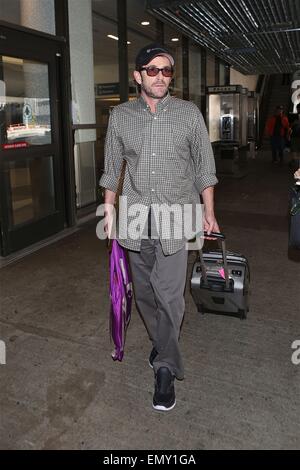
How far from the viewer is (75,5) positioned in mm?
6520

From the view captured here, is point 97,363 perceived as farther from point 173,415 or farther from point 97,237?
point 97,237

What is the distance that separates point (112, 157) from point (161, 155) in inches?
14.5

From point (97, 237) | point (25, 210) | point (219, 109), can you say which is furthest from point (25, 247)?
point (219, 109)

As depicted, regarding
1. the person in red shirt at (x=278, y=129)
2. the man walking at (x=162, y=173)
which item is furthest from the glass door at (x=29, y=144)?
the person in red shirt at (x=278, y=129)

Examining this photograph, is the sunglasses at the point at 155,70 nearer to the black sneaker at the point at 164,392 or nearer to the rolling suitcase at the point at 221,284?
the rolling suitcase at the point at 221,284

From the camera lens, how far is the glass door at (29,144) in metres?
5.10

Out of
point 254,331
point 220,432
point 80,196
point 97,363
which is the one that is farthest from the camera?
point 80,196

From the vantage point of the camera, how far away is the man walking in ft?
7.99

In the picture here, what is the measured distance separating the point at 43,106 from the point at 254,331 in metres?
3.98

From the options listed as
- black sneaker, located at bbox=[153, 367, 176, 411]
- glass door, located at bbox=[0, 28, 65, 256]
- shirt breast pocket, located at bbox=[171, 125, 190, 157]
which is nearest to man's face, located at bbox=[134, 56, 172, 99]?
shirt breast pocket, located at bbox=[171, 125, 190, 157]

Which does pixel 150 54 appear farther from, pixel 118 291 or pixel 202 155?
pixel 118 291

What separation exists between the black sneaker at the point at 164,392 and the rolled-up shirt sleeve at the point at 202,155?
107 centimetres

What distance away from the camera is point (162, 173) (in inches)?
96.2

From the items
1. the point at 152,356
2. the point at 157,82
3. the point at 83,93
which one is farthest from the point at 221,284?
→ the point at 83,93
